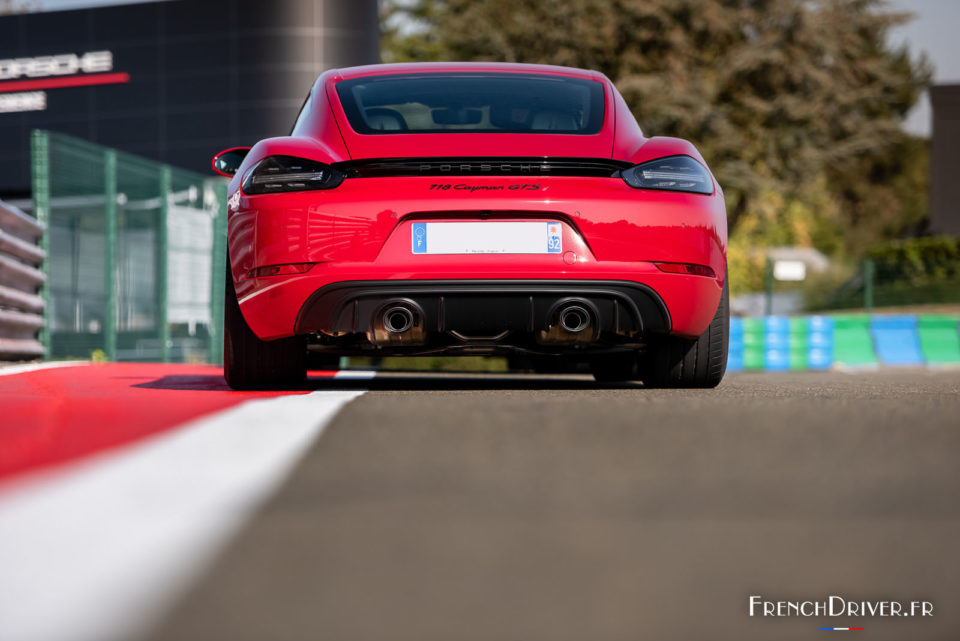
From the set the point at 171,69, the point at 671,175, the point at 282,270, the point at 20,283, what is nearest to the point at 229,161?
the point at 282,270

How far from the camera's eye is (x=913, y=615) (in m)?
1.75

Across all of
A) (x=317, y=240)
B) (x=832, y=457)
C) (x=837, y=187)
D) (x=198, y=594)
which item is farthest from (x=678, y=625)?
(x=837, y=187)

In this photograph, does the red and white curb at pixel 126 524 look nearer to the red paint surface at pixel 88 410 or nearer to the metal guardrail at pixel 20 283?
the red paint surface at pixel 88 410

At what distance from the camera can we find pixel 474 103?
555cm

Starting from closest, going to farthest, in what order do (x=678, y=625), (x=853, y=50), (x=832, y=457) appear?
(x=678, y=625), (x=832, y=457), (x=853, y=50)

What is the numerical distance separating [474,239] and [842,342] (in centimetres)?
1582

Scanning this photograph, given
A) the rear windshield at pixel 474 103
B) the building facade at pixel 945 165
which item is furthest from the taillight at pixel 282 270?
the building facade at pixel 945 165

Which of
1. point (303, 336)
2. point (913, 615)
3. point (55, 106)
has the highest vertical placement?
point (55, 106)

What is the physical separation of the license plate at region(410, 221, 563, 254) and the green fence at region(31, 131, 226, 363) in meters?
6.73

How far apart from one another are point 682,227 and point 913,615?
3341mm

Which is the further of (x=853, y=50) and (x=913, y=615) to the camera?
(x=853, y=50)

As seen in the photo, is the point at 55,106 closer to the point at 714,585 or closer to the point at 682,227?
the point at 682,227

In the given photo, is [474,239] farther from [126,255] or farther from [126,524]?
[126,255]

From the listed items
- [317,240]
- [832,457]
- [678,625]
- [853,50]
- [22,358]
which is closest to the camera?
[678,625]
